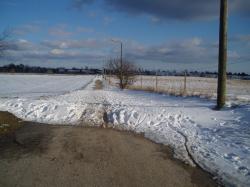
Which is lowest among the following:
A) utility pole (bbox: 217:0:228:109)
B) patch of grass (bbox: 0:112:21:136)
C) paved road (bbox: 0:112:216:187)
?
paved road (bbox: 0:112:216:187)

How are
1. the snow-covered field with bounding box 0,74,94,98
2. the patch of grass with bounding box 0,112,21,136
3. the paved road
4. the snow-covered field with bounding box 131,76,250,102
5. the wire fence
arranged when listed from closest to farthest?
the paved road
the patch of grass with bounding box 0,112,21,136
the snow-covered field with bounding box 131,76,250,102
the wire fence
the snow-covered field with bounding box 0,74,94,98

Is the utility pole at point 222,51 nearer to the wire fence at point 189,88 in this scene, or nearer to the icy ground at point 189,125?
the icy ground at point 189,125

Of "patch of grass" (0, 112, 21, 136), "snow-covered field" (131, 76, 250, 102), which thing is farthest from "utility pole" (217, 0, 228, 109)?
"patch of grass" (0, 112, 21, 136)

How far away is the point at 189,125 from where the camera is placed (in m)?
10.4

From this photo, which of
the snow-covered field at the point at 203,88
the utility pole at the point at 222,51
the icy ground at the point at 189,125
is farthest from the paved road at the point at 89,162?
the snow-covered field at the point at 203,88

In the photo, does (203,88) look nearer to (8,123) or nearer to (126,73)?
(126,73)

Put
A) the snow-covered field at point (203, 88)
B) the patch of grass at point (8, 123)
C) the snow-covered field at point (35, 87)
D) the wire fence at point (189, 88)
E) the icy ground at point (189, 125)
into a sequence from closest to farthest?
the icy ground at point (189, 125), the patch of grass at point (8, 123), the snow-covered field at point (203, 88), the wire fence at point (189, 88), the snow-covered field at point (35, 87)

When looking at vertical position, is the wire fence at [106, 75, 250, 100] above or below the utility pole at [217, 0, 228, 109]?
below

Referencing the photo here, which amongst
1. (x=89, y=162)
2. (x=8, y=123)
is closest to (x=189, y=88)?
(x=8, y=123)

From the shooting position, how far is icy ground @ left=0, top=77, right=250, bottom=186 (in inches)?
250

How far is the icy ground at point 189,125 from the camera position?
635cm

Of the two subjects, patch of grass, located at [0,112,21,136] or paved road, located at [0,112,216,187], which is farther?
patch of grass, located at [0,112,21,136]

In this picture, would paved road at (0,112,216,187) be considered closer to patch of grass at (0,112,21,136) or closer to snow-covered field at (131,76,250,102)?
patch of grass at (0,112,21,136)

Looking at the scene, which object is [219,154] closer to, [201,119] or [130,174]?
[130,174]
